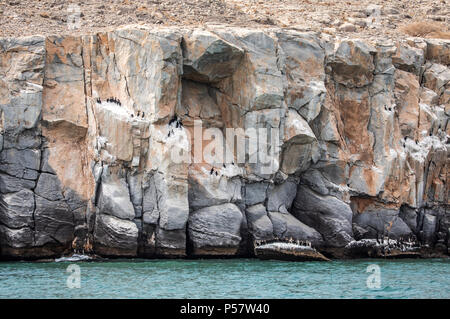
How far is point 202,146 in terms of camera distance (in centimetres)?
3669

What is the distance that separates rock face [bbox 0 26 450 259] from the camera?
34.0 m

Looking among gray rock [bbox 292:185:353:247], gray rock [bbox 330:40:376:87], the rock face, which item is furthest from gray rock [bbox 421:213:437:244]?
gray rock [bbox 330:40:376:87]

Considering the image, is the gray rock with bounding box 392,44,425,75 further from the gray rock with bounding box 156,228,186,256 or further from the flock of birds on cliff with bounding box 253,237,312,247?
the gray rock with bounding box 156,228,186,256

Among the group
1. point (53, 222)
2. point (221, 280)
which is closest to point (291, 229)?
point (221, 280)

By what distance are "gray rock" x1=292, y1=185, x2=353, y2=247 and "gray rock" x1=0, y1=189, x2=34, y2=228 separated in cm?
1225

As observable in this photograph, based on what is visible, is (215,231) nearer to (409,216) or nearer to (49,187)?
(49,187)

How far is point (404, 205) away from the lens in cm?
4028

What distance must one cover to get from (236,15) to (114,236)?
50.7 ft

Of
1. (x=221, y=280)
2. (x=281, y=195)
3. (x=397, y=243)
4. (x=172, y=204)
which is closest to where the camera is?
(x=221, y=280)

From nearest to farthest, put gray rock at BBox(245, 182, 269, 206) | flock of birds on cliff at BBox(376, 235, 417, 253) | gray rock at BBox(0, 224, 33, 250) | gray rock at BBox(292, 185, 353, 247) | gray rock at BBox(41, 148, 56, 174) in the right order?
gray rock at BBox(0, 224, 33, 250) → gray rock at BBox(41, 148, 56, 174) → gray rock at BBox(245, 182, 269, 206) → gray rock at BBox(292, 185, 353, 247) → flock of birds on cliff at BBox(376, 235, 417, 253)

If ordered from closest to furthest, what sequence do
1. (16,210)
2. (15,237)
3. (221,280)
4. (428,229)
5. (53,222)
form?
(221,280) → (15,237) → (16,210) → (53,222) → (428,229)

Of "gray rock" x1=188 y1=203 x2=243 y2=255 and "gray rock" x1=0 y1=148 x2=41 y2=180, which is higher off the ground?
"gray rock" x1=0 y1=148 x2=41 y2=180

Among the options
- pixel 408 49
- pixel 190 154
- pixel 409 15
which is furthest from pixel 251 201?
pixel 409 15
